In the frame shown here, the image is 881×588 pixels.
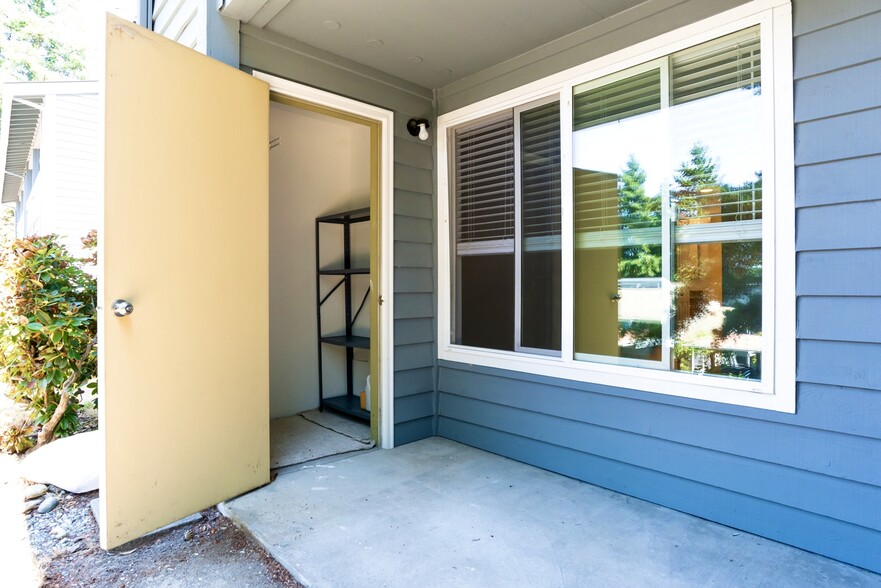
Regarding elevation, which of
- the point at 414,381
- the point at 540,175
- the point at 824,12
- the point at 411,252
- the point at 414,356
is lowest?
the point at 414,381

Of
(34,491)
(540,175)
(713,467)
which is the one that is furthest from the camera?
(540,175)

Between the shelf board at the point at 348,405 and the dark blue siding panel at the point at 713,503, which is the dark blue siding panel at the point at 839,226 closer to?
the dark blue siding panel at the point at 713,503

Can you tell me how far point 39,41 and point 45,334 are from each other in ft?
47.7

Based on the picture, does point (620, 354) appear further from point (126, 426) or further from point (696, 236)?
point (126, 426)

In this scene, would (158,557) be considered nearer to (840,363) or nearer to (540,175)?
(540,175)

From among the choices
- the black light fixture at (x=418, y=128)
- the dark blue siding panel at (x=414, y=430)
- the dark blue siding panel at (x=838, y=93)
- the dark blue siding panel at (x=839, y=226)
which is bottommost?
the dark blue siding panel at (x=414, y=430)

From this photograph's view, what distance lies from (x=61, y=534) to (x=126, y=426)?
0.63 meters

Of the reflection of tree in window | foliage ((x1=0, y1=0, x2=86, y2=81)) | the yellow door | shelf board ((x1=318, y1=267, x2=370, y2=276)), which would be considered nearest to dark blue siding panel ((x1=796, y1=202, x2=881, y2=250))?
the reflection of tree in window

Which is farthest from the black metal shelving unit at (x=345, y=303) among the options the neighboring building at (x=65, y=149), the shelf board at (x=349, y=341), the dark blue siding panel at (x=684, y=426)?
the neighboring building at (x=65, y=149)

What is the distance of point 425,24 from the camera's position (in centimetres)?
242

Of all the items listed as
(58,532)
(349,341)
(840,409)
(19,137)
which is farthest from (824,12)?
(19,137)

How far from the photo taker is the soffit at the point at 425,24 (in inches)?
88.4

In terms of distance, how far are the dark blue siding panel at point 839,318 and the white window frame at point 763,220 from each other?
0.15ft

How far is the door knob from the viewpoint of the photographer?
6.08 ft
